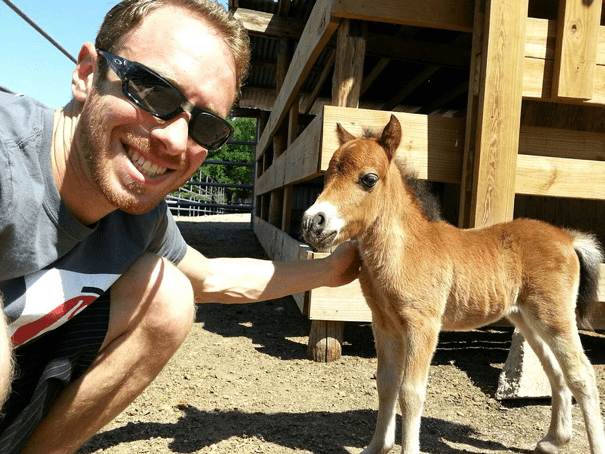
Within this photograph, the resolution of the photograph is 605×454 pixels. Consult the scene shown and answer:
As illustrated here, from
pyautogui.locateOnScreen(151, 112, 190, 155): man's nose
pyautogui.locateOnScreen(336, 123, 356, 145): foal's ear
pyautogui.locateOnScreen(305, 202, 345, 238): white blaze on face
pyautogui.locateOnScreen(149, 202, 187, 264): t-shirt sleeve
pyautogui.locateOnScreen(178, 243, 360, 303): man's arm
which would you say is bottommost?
pyautogui.locateOnScreen(178, 243, 360, 303): man's arm

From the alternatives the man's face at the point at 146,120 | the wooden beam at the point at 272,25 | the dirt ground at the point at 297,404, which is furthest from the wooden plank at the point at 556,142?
the wooden beam at the point at 272,25

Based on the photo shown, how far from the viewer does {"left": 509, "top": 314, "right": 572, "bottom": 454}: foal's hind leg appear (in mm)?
2645

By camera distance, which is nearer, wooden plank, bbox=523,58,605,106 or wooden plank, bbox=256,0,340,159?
wooden plank, bbox=523,58,605,106

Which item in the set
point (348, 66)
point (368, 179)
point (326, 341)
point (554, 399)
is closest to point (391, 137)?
point (368, 179)

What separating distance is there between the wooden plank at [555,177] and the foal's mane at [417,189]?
2.70 ft

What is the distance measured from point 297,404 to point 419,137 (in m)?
1.94

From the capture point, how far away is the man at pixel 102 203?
1.60 meters

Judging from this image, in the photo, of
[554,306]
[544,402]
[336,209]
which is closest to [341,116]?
[336,209]

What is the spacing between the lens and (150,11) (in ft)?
5.59

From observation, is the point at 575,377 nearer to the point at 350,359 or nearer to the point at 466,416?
the point at 466,416

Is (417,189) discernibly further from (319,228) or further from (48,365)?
(48,365)

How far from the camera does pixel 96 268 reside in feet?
5.98

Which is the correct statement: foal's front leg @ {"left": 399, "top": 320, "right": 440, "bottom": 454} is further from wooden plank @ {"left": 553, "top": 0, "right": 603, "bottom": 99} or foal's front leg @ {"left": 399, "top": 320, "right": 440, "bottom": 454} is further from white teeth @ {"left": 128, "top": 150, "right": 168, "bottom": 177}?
wooden plank @ {"left": 553, "top": 0, "right": 603, "bottom": 99}

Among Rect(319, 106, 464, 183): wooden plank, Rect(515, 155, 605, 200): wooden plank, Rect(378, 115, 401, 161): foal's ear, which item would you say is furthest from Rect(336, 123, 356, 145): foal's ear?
Rect(515, 155, 605, 200): wooden plank
